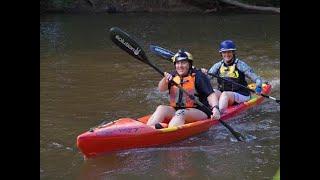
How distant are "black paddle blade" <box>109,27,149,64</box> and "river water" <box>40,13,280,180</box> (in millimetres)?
988

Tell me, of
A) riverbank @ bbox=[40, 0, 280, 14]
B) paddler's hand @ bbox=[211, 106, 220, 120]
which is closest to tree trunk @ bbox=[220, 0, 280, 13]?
riverbank @ bbox=[40, 0, 280, 14]

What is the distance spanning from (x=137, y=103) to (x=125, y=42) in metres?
1.46

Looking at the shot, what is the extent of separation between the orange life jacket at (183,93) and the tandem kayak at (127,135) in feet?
0.89

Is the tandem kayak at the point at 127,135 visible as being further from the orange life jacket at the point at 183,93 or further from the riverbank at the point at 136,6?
the riverbank at the point at 136,6

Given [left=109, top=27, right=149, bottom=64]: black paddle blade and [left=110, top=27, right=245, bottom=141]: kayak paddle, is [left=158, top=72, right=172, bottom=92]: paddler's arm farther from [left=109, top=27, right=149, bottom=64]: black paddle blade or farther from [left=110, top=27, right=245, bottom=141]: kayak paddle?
[left=109, top=27, right=149, bottom=64]: black paddle blade

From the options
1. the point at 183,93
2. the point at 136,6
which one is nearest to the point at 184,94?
the point at 183,93

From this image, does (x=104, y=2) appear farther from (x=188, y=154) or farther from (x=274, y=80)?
(x=188, y=154)

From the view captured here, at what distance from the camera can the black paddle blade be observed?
5.83m

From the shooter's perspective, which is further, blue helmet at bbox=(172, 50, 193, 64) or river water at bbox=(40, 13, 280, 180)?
blue helmet at bbox=(172, 50, 193, 64)

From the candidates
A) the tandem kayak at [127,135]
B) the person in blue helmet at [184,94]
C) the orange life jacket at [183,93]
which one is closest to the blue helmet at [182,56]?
the person in blue helmet at [184,94]

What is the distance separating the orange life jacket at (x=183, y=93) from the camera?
5.81 m

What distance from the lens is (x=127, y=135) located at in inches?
202

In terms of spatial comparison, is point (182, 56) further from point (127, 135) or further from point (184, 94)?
point (127, 135)
